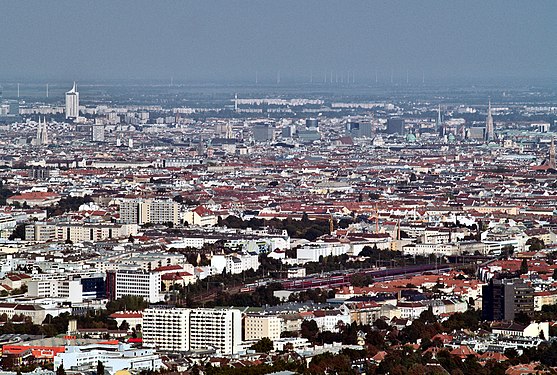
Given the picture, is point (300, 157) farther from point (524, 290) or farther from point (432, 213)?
point (524, 290)

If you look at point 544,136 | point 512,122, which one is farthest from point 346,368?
point 512,122

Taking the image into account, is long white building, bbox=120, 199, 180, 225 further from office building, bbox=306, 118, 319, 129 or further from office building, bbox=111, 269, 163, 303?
office building, bbox=306, 118, 319, 129

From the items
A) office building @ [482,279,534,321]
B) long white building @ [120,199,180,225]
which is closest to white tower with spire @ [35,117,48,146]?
long white building @ [120,199,180,225]

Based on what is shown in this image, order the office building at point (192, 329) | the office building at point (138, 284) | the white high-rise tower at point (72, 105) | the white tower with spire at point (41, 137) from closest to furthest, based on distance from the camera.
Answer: the office building at point (192, 329) < the office building at point (138, 284) < the white tower with spire at point (41, 137) < the white high-rise tower at point (72, 105)

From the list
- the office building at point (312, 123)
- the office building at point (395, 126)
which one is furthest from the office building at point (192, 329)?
the office building at point (312, 123)

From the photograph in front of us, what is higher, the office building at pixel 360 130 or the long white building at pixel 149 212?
the long white building at pixel 149 212

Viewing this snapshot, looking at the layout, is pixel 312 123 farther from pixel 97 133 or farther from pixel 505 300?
pixel 505 300

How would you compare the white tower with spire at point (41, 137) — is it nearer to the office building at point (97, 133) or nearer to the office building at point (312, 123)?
the office building at point (97, 133)

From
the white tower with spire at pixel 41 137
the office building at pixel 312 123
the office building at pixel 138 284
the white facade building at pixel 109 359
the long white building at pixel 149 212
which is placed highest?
the white facade building at pixel 109 359
